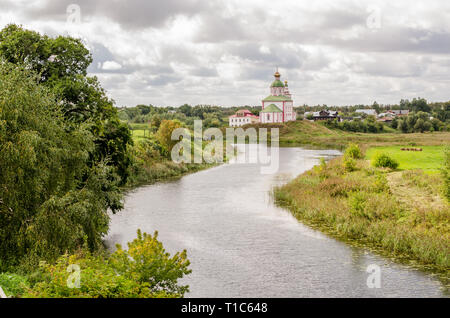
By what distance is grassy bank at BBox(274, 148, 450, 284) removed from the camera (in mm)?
20641

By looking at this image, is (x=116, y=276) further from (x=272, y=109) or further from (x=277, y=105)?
(x=277, y=105)

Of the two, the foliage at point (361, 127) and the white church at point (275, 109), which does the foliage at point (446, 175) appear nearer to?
the foliage at point (361, 127)

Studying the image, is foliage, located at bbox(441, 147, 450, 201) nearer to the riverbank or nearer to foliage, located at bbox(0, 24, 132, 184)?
foliage, located at bbox(0, 24, 132, 184)

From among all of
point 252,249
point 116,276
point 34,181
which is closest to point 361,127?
point 252,249

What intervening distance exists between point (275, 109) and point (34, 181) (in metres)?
130

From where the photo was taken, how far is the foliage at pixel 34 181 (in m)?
15.4

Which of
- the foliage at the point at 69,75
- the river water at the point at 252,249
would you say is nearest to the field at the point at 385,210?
the river water at the point at 252,249

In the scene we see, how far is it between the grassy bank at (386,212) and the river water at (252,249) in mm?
1239

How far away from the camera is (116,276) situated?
40.4 ft

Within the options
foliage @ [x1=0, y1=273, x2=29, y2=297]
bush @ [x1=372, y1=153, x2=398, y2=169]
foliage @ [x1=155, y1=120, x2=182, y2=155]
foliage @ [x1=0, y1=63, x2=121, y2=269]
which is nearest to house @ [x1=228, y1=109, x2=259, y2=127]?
foliage @ [x1=155, y1=120, x2=182, y2=155]

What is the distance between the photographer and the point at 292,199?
33656 mm
